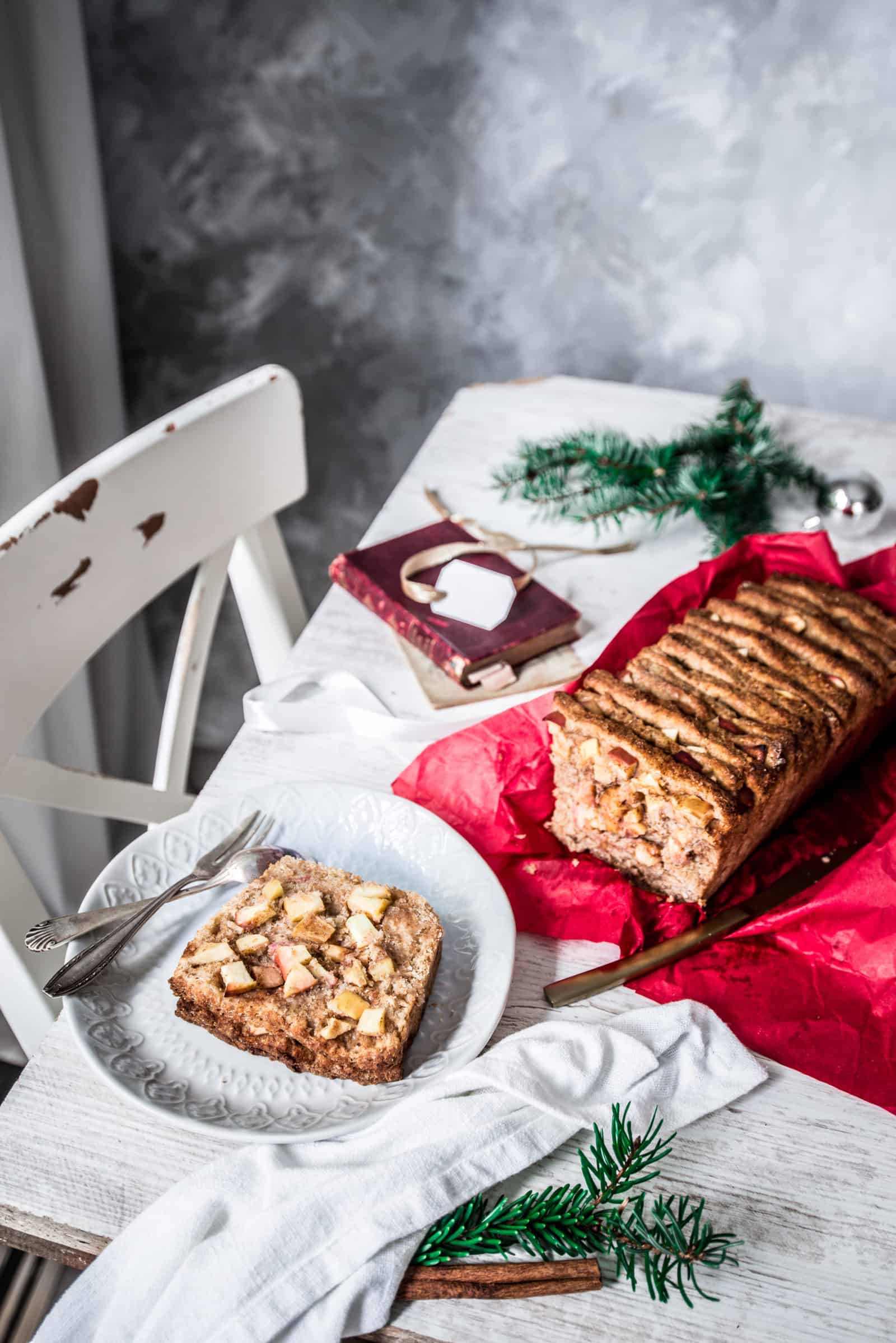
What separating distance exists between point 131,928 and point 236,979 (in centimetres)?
12

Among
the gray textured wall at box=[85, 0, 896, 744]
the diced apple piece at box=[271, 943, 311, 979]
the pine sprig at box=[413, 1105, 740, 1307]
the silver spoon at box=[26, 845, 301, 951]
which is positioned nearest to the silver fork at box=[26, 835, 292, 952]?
the silver spoon at box=[26, 845, 301, 951]

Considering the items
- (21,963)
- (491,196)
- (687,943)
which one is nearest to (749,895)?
(687,943)

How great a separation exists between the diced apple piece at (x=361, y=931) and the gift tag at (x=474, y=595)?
48 cm

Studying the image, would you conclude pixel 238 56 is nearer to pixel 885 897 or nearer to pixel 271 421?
pixel 271 421

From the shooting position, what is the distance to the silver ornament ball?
1.43m

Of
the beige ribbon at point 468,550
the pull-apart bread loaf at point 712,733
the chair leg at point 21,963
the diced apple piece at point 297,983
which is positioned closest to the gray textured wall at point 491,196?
the beige ribbon at point 468,550

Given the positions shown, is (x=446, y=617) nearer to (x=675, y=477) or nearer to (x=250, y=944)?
(x=675, y=477)

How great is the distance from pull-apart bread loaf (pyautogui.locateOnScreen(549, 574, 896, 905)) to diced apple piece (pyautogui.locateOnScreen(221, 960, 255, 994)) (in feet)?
1.24

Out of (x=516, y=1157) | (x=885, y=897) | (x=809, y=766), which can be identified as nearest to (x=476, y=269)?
(x=809, y=766)

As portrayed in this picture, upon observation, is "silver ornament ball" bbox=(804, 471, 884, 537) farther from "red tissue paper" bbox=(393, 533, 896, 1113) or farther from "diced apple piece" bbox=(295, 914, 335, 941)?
"diced apple piece" bbox=(295, 914, 335, 941)

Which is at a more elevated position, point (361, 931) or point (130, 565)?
point (130, 565)

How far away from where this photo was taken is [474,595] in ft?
4.26

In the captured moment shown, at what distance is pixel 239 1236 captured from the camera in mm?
710

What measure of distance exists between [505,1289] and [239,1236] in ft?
0.61
